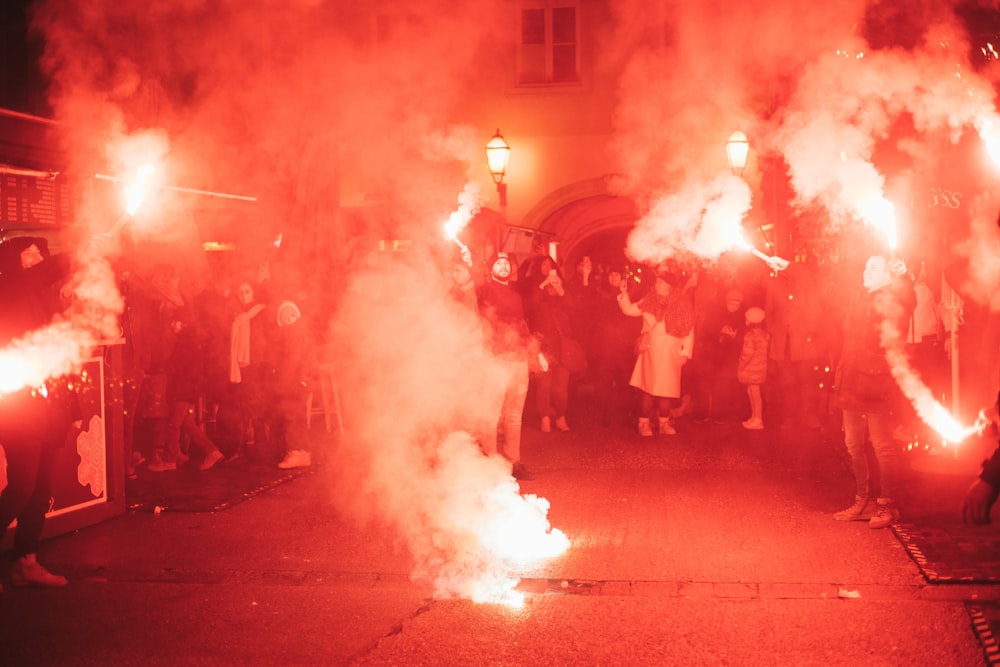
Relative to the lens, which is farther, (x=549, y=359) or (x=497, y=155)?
(x=497, y=155)

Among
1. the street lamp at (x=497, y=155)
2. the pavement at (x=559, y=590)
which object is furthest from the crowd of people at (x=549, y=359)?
the street lamp at (x=497, y=155)

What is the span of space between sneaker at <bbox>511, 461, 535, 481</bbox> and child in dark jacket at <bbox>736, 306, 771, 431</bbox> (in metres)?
3.37

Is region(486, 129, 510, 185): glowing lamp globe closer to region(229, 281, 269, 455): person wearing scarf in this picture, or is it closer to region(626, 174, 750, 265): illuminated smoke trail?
region(626, 174, 750, 265): illuminated smoke trail

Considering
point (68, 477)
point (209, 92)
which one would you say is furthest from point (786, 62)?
point (68, 477)

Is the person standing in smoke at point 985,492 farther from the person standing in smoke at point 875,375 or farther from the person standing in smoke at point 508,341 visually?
the person standing in smoke at point 508,341

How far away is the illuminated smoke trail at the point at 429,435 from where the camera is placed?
6055mm

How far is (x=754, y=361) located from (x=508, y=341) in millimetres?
3680

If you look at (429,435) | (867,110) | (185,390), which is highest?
(867,110)

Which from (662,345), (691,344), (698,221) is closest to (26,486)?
(662,345)

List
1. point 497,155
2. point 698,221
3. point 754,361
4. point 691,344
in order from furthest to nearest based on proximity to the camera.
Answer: point 497,155
point 698,221
point 754,361
point 691,344

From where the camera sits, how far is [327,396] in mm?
10914

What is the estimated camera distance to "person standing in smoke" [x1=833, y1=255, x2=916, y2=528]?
21.2 ft

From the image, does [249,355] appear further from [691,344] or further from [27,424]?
[691,344]

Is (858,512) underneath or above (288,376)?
underneath
